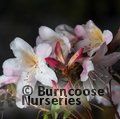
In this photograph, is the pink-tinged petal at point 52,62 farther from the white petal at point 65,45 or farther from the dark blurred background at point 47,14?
the dark blurred background at point 47,14

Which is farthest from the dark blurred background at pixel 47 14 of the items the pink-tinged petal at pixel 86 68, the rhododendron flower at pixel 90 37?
the pink-tinged petal at pixel 86 68

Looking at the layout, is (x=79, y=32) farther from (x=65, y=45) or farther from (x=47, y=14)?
(x=47, y=14)

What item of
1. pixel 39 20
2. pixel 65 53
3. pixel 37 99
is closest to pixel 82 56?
pixel 65 53

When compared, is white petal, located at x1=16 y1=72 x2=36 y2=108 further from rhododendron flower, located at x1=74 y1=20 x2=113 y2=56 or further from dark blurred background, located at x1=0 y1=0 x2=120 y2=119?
dark blurred background, located at x1=0 y1=0 x2=120 y2=119

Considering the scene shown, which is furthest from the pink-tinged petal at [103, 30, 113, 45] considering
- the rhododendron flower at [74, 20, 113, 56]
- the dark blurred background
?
the dark blurred background

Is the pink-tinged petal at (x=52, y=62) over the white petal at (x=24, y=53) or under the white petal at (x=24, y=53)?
under

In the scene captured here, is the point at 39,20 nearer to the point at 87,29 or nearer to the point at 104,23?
the point at 104,23
